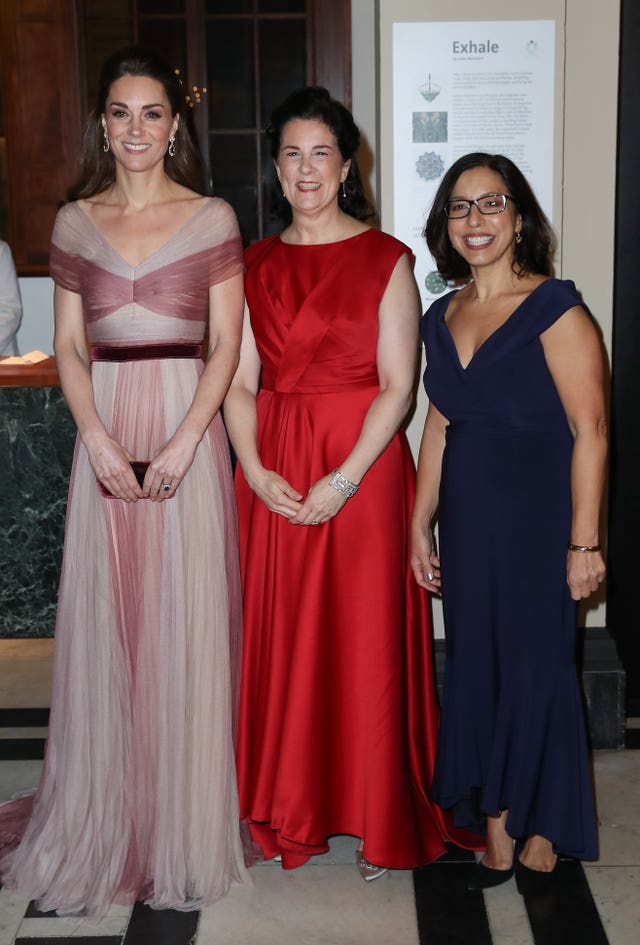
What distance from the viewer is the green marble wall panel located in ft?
13.7

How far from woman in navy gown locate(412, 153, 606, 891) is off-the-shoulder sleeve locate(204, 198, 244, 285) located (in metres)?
0.45

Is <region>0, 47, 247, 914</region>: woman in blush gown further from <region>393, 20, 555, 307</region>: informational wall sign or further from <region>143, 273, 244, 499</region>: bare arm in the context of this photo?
<region>393, 20, 555, 307</region>: informational wall sign

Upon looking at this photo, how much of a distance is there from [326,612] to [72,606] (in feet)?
1.95

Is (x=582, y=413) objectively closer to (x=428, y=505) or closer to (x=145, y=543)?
(x=428, y=505)

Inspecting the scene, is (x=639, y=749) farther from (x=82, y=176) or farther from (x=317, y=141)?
(x=82, y=176)

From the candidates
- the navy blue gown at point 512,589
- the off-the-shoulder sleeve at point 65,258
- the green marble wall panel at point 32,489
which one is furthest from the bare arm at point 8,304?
the navy blue gown at point 512,589

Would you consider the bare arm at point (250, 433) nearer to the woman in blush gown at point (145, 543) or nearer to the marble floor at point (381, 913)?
the woman in blush gown at point (145, 543)

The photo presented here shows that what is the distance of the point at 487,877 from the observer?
8.27 ft

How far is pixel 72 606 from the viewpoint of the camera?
2533mm

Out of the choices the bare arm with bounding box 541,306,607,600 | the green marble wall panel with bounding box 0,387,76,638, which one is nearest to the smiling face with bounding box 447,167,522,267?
the bare arm with bounding box 541,306,607,600

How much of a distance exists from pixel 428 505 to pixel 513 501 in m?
0.27

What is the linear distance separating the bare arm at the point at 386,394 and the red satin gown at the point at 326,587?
29 millimetres

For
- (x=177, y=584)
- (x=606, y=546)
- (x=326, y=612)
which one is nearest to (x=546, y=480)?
(x=326, y=612)

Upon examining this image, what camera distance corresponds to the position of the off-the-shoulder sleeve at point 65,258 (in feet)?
8.09
